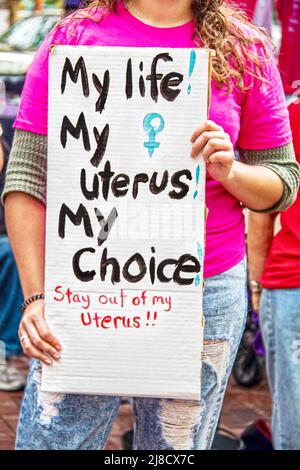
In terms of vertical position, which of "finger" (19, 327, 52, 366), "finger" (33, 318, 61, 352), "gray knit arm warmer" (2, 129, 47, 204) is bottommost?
"finger" (19, 327, 52, 366)

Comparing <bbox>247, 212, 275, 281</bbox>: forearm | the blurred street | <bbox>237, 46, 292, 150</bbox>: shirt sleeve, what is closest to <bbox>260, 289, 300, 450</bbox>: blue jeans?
<bbox>247, 212, 275, 281</bbox>: forearm

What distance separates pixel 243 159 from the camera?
2.29 metres

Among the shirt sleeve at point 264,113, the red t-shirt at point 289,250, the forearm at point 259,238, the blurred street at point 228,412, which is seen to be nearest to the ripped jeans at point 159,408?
the shirt sleeve at point 264,113

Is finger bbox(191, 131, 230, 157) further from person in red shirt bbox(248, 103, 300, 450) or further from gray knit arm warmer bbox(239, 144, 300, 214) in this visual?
person in red shirt bbox(248, 103, 300, 450)

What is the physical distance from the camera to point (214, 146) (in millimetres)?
1983

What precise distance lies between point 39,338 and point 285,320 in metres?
1.02

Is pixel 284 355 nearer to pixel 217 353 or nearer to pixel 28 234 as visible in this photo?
pixel 217 353

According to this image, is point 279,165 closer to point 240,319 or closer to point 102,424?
point 240,319

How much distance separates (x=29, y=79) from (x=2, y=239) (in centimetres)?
291

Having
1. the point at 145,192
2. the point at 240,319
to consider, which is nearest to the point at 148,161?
the point at 145,192

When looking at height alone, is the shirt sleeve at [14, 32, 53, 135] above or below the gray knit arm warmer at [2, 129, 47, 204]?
above

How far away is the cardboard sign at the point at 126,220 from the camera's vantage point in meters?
2.03

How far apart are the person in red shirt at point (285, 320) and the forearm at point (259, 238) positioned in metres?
0.17

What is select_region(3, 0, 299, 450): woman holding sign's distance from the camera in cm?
213
